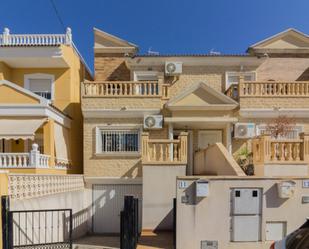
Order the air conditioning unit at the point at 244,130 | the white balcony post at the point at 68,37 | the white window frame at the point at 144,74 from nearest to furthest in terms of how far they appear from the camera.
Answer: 1. the air conditioning unit at the point at 244,130
2. the white balcony post at the point at 68,37
3. the white window frame at the point at 144,74

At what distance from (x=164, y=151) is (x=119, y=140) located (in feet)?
15.6

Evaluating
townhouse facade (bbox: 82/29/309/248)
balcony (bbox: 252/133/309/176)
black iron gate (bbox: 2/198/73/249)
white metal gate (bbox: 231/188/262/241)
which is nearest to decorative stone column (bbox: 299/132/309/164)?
balcony (bbox: 252/133/309/176)

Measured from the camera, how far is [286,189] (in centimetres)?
793

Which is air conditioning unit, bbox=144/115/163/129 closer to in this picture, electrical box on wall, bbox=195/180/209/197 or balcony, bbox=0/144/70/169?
balcony, bbox=0/144/70/169

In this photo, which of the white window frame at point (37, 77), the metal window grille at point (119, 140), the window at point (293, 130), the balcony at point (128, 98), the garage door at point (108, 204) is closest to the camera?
the window at point (293, 130)

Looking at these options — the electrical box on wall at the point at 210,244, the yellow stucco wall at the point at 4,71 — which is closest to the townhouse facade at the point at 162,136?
the electrical box on wall at the point at 210,244

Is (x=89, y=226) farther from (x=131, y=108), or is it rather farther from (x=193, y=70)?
(x=193, y=70)

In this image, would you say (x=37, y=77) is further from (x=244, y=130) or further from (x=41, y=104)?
(x=244, y=130)

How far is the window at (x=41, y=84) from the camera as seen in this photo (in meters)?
17.6

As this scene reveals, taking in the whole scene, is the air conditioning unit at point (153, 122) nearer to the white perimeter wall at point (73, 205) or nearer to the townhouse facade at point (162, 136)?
the townhouse facade at point (162, 136)

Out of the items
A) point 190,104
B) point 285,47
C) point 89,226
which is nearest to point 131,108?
point 190,104

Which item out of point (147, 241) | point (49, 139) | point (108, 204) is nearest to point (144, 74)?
point (49, 139)

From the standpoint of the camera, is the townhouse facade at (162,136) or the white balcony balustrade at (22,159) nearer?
the townhouse facade at (162,136)

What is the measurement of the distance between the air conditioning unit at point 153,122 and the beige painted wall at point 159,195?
415 centimetres
